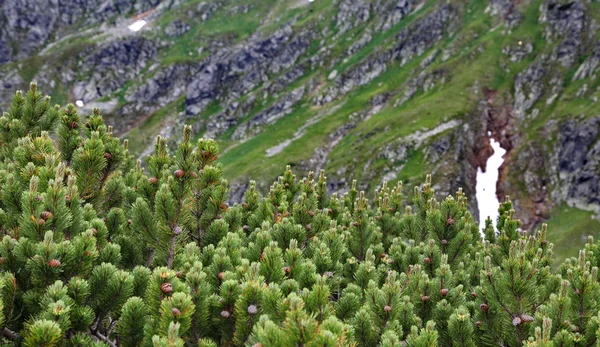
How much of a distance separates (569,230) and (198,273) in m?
85.6

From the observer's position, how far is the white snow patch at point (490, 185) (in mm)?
90000

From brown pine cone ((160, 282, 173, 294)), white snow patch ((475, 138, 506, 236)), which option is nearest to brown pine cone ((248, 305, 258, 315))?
brown pine cone ((160, 282, 173, 294))

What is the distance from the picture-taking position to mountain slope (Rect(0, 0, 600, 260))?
9662 centimetres

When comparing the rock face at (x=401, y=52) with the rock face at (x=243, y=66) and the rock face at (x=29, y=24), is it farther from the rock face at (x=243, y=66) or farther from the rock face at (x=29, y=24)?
the rock face at (x=29, y=24)

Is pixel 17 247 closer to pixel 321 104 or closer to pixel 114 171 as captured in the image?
pixel 114 171

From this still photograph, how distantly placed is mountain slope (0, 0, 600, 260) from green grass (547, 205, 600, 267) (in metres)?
0.79

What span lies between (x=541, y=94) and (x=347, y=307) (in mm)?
118617

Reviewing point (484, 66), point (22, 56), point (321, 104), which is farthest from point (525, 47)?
point (22, 56)

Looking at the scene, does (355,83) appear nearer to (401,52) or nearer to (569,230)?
(401,52)

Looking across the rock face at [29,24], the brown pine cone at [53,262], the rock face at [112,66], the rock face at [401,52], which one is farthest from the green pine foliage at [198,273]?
the rock face at [29,24]

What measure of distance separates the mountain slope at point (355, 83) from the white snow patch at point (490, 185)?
171cm

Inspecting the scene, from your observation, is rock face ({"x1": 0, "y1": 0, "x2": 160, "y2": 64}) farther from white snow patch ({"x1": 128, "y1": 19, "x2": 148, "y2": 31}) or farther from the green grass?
the green grass

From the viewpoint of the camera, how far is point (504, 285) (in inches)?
276

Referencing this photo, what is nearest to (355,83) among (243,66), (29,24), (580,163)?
(243,66)
